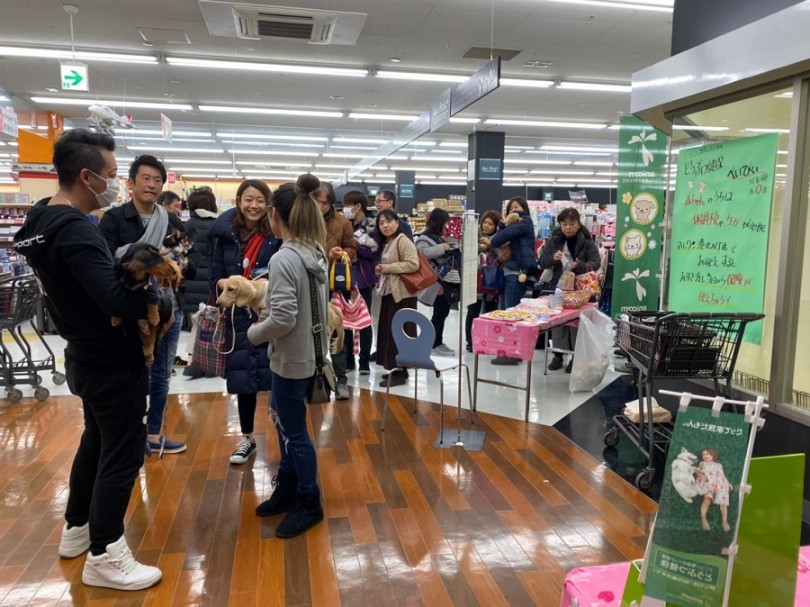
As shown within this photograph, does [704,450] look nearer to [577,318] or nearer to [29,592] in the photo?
[29,592]

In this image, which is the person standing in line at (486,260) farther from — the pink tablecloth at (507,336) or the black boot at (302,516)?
the black boot at (302,516)

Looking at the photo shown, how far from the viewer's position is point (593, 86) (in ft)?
29.7

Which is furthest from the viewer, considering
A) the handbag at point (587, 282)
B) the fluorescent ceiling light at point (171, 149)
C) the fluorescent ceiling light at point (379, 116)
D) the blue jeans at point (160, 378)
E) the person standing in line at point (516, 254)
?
the fluorescent ceiling light at point (171, 149)

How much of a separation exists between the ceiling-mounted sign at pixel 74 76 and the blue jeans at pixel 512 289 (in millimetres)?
5368

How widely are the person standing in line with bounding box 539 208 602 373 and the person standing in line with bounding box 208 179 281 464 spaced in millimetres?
3251

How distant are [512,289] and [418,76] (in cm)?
413

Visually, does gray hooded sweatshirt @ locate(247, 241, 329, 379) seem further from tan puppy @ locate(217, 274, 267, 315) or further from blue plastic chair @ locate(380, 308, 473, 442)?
blue plastic chair @ locate(380, 308, 473, 442)

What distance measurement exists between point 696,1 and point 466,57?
14.3 feet

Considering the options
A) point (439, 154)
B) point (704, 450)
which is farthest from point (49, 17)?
point (439, 154)

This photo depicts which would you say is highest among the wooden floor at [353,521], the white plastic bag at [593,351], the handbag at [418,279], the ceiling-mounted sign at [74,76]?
the ceiling-mounted sign at [74,76]

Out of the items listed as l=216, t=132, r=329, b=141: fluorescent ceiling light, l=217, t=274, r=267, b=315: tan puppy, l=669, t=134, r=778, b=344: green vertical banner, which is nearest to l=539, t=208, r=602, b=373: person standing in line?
l=669, t=134, r=778, b=344: green vertical banner

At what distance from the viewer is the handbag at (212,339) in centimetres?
317

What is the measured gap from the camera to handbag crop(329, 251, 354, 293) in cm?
453

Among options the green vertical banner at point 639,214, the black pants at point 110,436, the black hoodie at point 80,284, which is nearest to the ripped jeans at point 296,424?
the black pants at point 110,436
